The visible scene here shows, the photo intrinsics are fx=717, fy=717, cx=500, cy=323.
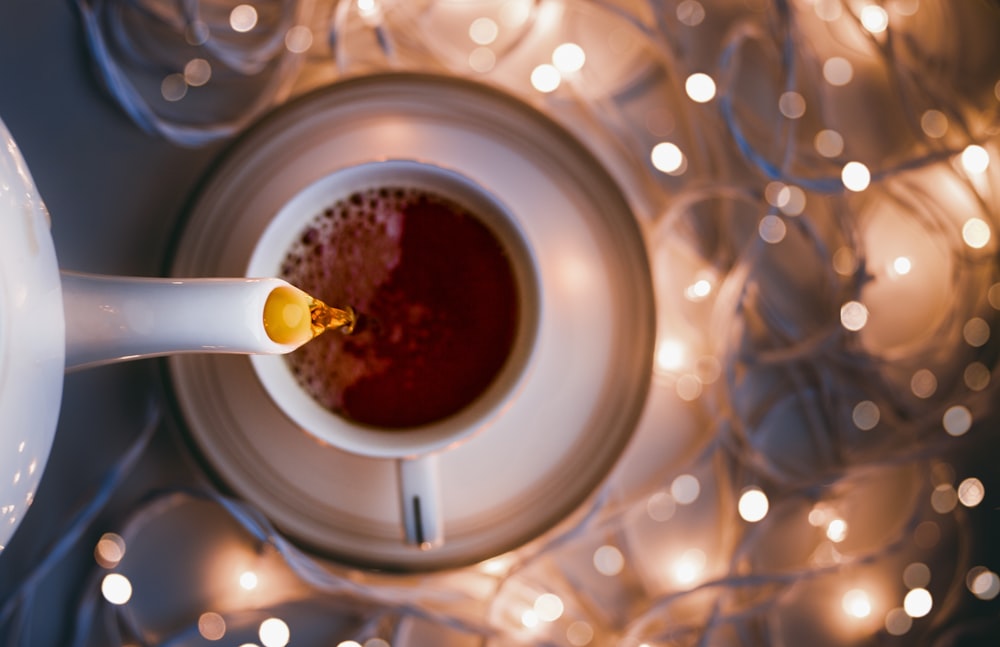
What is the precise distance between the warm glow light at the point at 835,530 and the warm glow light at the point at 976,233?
30cm

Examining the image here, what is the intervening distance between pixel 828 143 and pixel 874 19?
0.12 metres

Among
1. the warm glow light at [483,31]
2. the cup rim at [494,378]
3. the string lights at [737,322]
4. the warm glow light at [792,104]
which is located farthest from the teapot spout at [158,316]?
the warm glow light at [792,104]

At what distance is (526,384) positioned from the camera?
59 cm

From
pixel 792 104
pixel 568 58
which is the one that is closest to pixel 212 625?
pixel 568 58

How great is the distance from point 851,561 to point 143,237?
69 cm

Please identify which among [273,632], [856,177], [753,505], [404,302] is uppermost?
[856,177]

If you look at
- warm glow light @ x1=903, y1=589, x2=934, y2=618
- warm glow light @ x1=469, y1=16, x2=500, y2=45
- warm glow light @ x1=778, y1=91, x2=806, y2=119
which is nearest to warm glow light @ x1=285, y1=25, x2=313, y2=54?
warm glow light @ x1=469, y1=16, x2=500, y2=45

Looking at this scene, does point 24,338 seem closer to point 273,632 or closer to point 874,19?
point 273,632

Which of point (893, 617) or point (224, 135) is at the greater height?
point (224, 135)

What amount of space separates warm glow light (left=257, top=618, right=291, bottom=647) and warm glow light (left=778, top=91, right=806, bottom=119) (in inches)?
25.3

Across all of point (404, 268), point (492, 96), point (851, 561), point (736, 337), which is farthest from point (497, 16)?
point (851, 561)

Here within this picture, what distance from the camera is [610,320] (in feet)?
2.03

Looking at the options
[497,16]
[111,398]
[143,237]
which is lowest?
[111,398]

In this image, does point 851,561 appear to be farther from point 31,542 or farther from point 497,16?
point 31,542
